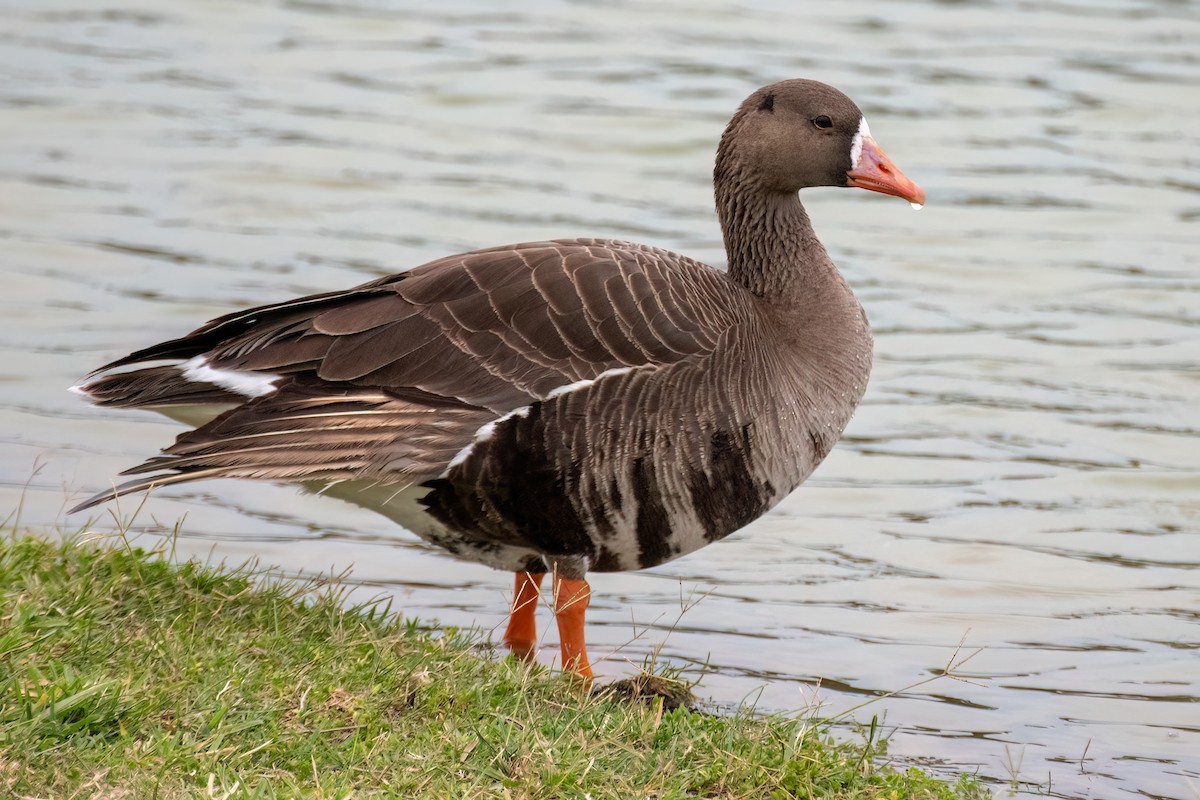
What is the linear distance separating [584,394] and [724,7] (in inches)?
498

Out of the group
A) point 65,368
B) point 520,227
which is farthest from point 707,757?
point 520,227

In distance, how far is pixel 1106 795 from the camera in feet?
18.8

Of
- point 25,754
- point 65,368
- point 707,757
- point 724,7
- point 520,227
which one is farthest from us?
point 724,7

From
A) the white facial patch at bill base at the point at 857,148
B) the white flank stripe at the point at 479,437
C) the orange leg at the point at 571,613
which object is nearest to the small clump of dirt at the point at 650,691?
the orange leg at the point at 571,613

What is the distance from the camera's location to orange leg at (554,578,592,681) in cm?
600

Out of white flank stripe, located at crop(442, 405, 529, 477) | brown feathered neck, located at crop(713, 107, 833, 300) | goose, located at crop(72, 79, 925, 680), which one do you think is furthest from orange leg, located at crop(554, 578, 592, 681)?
brown feathered neck, located at crop(713, 107, 833, 300)

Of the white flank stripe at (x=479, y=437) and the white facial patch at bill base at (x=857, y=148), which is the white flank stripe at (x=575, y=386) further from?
the white facial patch at bill base at (x=857, y=148)

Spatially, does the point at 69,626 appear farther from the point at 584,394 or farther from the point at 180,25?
the point at 180,25

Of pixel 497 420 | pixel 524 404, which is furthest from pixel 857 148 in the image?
pixel 497 420

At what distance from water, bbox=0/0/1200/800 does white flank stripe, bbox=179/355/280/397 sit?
4.13 ft

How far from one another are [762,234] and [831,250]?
5.44 meters

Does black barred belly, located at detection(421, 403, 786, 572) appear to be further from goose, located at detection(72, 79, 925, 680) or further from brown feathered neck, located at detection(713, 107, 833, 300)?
brown feathered neck, located at detection(713, 107, 833, 300)

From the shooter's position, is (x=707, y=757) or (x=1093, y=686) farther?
(x=1093, y=686)

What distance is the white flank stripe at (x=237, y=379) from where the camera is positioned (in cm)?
574
